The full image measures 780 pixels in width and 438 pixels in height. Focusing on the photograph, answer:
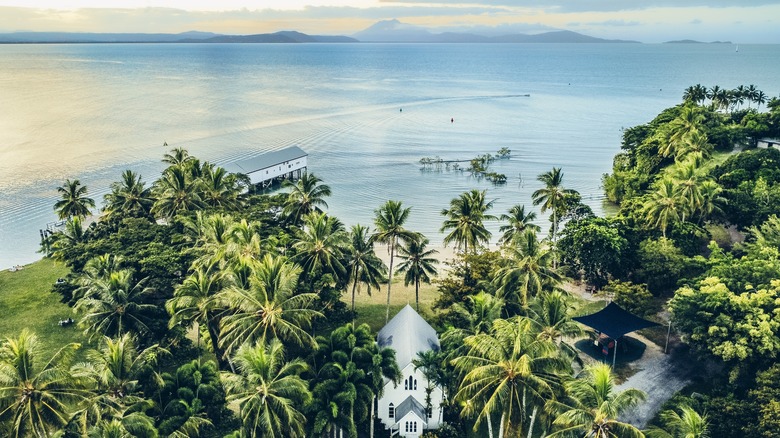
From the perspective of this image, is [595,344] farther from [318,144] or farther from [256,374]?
[318,144]

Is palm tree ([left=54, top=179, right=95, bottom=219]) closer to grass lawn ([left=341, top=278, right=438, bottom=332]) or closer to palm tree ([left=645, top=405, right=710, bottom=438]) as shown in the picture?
grass lawn ([left=341, top=278, right=438, bottom=332])

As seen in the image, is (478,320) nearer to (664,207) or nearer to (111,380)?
(111,380)

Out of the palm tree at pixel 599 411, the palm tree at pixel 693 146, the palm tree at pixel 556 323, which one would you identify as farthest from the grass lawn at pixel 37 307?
the palm tree at pixel 693 146

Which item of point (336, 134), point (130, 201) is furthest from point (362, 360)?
point (336, 134)

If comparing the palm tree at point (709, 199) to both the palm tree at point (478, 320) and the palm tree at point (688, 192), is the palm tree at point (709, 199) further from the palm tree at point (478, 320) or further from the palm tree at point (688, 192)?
the palm tree at point (478, 320)

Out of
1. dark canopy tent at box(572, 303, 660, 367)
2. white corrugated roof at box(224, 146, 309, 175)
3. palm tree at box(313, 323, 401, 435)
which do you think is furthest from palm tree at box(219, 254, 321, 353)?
white corrugated roof at box(224, 146, 309, 175)
